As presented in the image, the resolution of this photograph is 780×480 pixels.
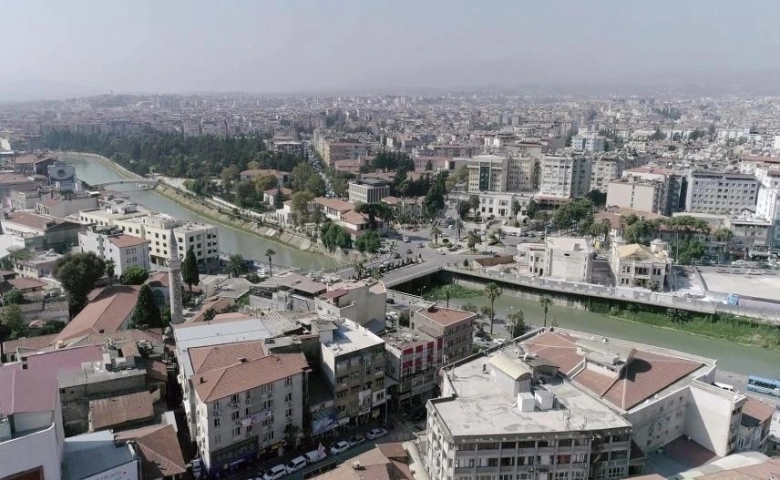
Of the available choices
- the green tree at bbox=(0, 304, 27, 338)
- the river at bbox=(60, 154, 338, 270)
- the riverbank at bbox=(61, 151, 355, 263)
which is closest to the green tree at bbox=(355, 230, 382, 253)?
the riverbank at bbox=(61, 151, 355, 263)

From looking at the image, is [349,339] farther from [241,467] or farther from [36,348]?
[36,348]

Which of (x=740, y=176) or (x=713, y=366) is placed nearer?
(x=713, y=366)

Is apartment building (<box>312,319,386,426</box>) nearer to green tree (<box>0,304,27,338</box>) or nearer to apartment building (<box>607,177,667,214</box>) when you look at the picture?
green tree (<box>0,304,27,338</box>)

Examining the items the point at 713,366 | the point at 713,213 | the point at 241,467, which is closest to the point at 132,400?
the point at 241,467

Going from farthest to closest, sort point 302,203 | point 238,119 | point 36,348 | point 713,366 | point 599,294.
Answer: point 238,119 → point 302,203 → point 599,294 → point 36,348 → point 713,366

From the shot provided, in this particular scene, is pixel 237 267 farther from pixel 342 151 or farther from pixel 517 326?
pixel 342 151

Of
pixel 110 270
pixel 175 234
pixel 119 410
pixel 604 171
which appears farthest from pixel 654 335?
pixel 604 171
